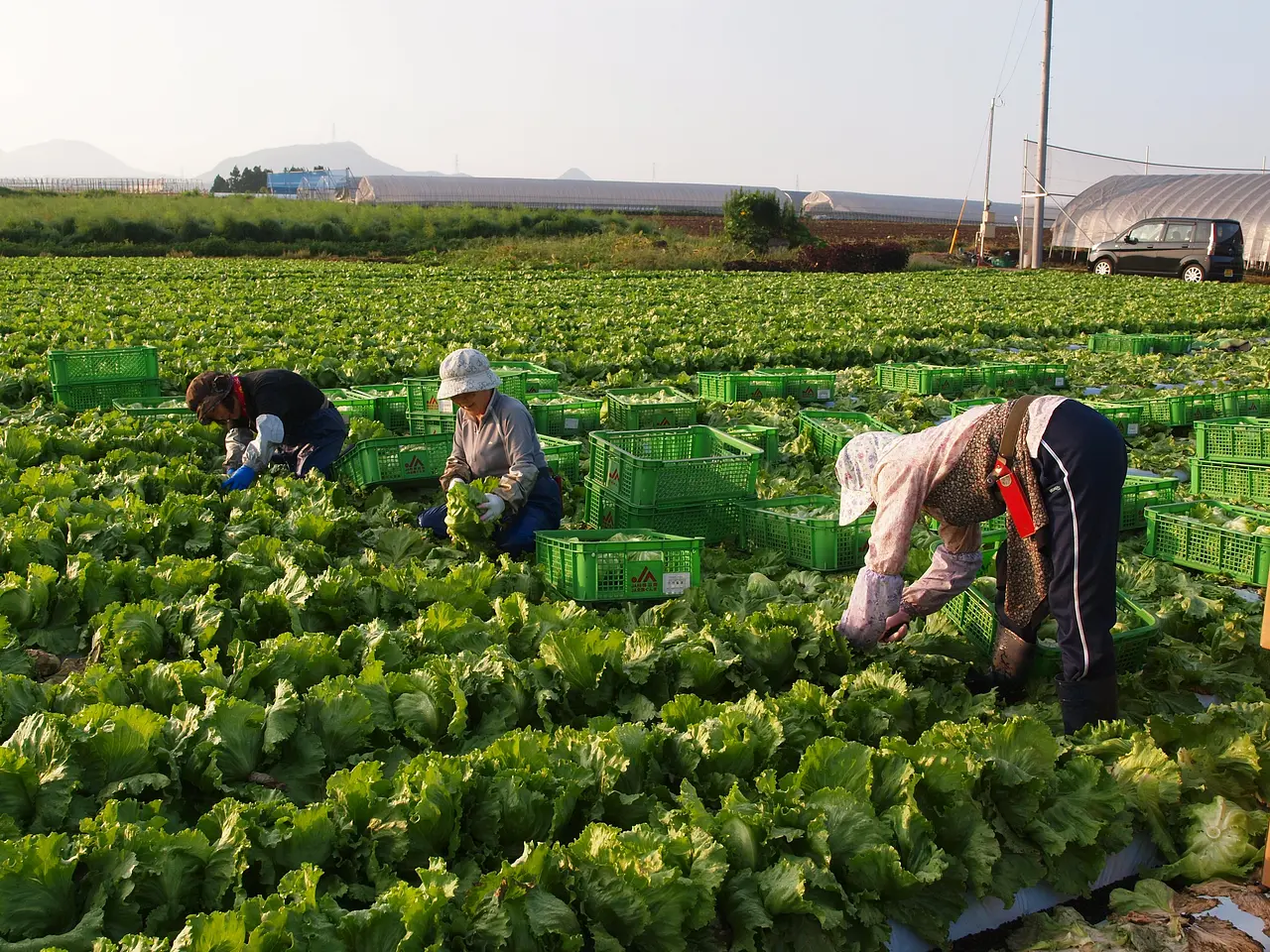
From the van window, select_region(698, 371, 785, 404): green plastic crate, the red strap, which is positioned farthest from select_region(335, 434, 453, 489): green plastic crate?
the van window

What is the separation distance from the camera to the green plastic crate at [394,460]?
662 centimetres

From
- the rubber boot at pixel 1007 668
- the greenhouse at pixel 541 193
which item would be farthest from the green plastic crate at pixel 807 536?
the greenhouse at pixel 541 193

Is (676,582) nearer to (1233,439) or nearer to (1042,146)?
(1233,439)

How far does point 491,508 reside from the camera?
17.6ft

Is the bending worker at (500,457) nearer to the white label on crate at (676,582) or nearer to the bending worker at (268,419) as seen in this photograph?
the white label on crate at (676,582)

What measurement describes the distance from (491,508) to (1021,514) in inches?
106

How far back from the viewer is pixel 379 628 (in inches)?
158

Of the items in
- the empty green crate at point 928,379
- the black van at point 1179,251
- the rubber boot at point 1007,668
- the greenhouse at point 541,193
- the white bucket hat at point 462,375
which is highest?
the greenhouse at point 541,193

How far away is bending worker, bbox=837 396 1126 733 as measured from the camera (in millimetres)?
3482

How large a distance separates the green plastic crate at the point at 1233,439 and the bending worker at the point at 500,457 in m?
4.66

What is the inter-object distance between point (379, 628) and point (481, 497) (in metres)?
1.41

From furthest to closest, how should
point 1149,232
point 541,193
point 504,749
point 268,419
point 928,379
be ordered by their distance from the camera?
1. point 541,193
2. point 1149,232
3. point 928,379
4. point 268,419
5. point 504,749

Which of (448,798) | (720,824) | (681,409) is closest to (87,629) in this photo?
(448,798)

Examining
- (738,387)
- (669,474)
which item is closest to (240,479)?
(669,474)
